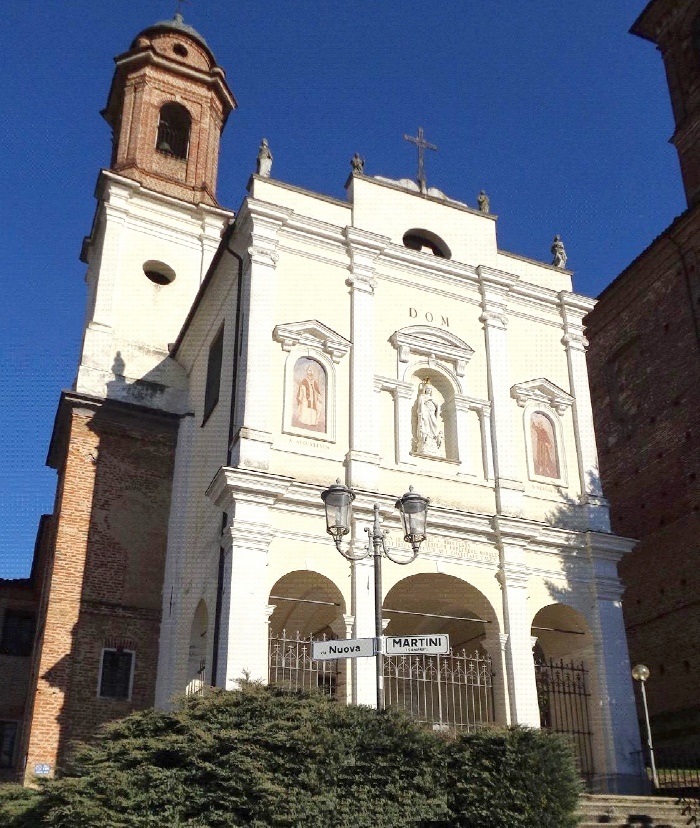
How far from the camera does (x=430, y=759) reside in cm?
1005

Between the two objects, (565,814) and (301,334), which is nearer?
(565,814)

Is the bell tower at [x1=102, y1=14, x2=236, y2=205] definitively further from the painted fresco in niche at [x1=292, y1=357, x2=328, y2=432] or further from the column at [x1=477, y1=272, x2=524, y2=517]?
the painted fresco in niche at [x1=292, y1=357, x2=328, y2=432]

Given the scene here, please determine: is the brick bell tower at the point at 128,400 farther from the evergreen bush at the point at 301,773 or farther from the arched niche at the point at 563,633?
the arched niche at the point at 563,633

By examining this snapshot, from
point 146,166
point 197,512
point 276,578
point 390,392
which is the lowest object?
point 276,578

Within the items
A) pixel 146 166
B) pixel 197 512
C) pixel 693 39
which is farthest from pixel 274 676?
pixel 693 39

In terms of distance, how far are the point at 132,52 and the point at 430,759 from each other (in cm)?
2364

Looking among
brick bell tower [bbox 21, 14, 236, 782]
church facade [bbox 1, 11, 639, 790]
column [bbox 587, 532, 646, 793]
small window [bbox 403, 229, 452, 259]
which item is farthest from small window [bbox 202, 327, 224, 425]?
column [bbox 587, 532, 646, 793]

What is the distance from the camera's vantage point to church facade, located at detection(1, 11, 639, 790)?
16031 mm

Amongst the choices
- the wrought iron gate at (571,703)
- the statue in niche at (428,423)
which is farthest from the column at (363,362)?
the wrought iron gate at (571,703)

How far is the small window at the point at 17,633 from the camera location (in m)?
24.8

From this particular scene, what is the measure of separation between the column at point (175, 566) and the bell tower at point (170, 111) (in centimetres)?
838

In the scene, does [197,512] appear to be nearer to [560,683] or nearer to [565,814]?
[560,683]

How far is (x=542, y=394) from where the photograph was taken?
19812 millimetres

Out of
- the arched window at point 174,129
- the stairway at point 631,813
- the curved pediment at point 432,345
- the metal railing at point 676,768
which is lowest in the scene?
the stairway at point 631,813
